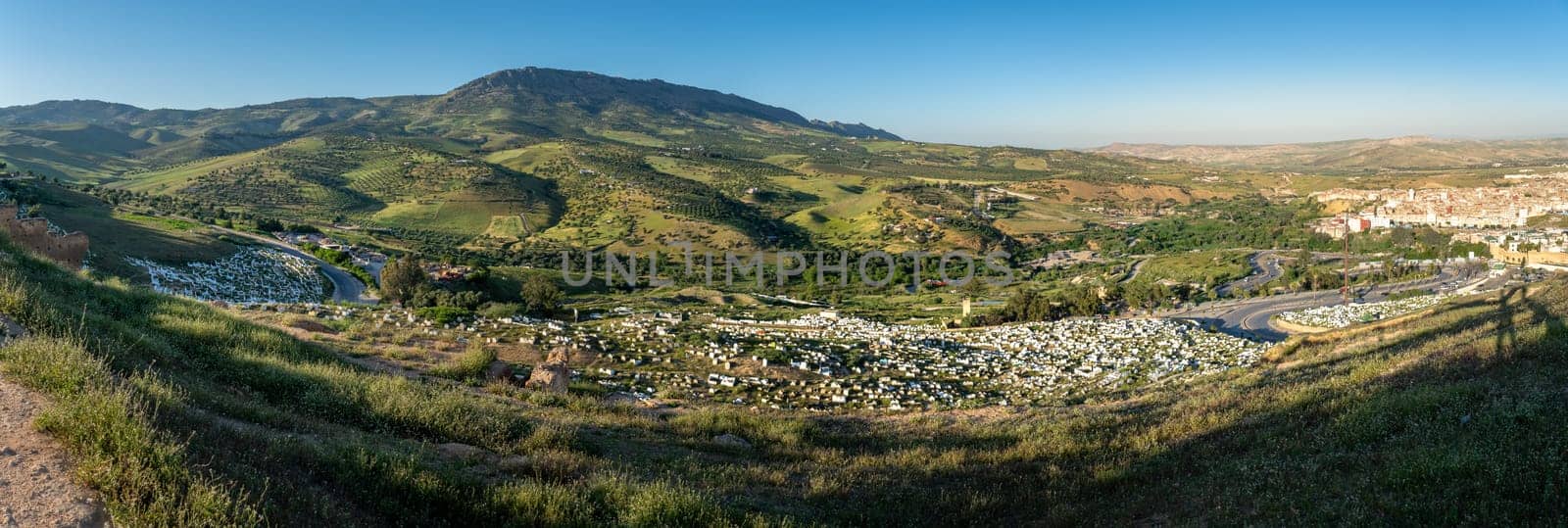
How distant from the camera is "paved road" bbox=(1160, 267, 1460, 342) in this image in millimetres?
40500

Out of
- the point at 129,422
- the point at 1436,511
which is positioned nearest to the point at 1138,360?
the point at 1436,511

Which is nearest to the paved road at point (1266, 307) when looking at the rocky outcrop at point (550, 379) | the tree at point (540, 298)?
the rocky outcrop at point (550, 379)

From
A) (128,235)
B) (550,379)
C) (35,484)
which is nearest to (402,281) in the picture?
(128,235)

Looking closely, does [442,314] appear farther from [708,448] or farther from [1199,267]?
[1199,267]

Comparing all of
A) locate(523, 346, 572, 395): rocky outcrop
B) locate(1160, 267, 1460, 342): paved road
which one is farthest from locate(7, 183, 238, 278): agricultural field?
locate(1160, 267, 1460, 342): paved road

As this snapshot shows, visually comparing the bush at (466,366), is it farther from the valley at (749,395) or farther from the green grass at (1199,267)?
the green grass at (1199,267)

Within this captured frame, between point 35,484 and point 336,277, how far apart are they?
180 ft

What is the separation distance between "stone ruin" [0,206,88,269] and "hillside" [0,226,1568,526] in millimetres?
10450

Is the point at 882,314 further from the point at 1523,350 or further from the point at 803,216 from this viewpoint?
the point at 803,216

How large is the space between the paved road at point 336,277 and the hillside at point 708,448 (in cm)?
3446

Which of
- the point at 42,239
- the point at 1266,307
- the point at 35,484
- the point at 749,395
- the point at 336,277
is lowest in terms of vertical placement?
the point at 1266,307

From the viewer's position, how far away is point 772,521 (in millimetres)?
5574

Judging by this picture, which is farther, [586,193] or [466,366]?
[586,193]

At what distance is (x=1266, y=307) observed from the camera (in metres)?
49.4
